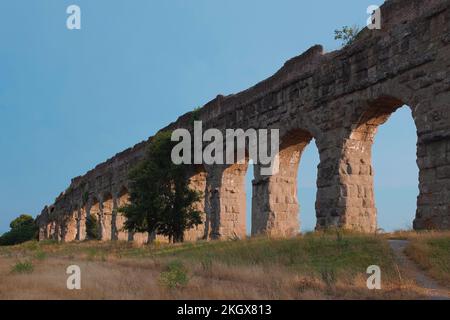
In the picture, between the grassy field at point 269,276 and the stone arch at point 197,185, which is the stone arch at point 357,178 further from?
the stone arch at point 197,185

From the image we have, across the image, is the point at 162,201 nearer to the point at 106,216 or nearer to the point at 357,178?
the point at 357,178

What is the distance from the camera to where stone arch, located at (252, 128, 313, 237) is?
17.8m

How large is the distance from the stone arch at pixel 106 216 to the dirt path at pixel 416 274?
2834 centimetres

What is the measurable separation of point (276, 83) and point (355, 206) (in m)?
5.83

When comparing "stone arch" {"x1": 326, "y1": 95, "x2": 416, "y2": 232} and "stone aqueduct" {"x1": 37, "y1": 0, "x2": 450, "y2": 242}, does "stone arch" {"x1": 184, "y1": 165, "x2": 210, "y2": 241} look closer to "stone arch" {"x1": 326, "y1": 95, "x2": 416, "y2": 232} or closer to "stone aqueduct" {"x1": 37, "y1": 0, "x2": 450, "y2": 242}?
"stone aqueduct" {"x1": 37, "y1": 0, "x2": 450, "y2": 242}

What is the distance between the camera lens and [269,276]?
8328 millimetres

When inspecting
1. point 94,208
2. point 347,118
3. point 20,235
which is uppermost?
point 347,118

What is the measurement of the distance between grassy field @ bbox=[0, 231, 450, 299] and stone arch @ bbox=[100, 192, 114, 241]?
25.0 metres

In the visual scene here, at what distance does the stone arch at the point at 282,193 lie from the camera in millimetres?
17750

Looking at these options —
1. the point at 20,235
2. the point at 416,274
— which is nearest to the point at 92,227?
the point at 20,235

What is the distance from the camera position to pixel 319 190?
15305 mm

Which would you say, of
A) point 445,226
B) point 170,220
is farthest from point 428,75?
point 170,220

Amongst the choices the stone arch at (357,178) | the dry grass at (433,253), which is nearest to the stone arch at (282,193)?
the stone arch at (357,178)

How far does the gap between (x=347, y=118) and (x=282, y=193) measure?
4.44 metres
